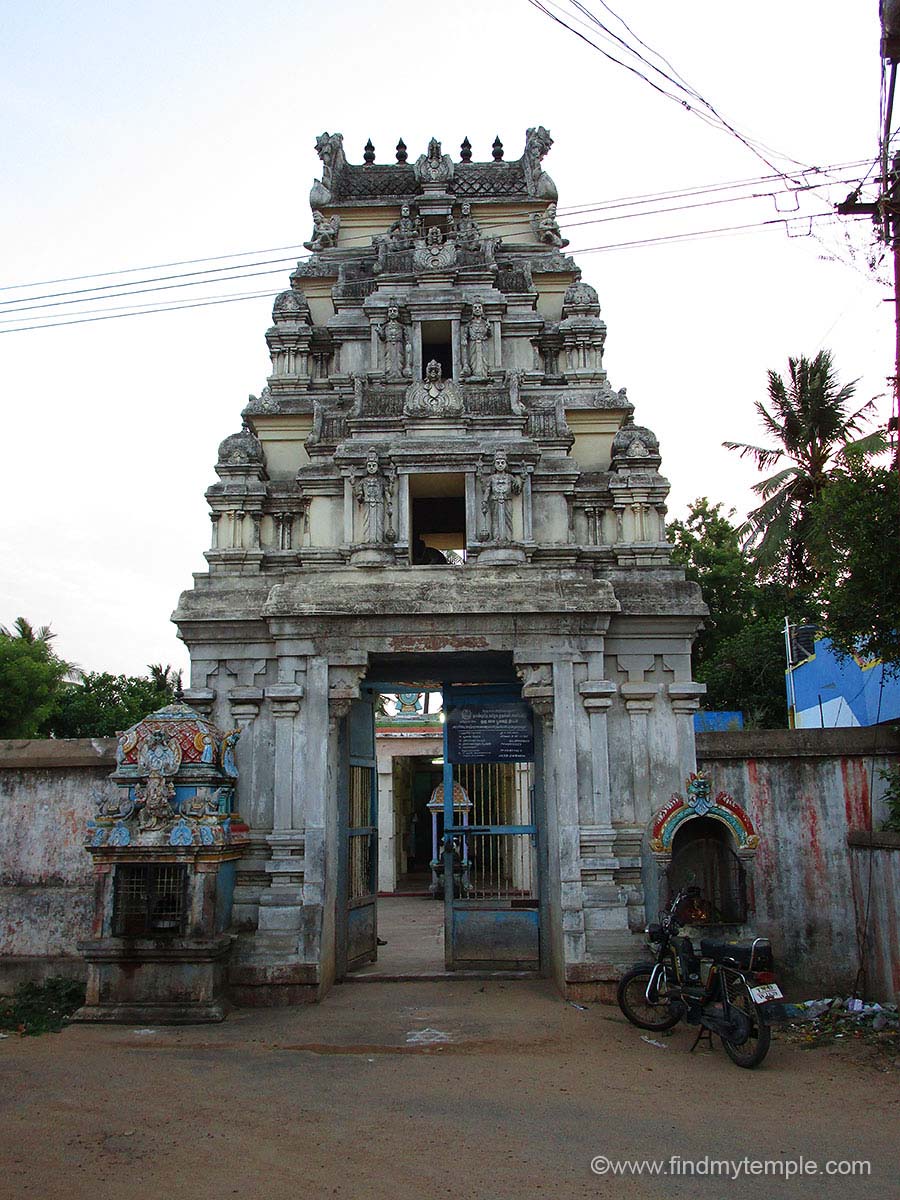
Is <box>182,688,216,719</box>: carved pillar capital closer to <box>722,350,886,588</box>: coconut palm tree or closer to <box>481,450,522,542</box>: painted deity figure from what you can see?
<box>481,450,522,542</box>: painted deity figure

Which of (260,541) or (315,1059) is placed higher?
(260,541)

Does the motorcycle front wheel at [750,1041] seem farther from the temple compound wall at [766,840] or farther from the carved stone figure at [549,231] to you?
the carved stone figure at [549,231]

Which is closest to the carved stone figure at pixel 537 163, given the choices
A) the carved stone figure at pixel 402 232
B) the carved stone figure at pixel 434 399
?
the carved stone figure at pixel 402 232

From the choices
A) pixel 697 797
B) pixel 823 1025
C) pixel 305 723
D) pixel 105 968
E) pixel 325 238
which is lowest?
pixel 823 1025

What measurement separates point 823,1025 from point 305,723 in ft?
20.1

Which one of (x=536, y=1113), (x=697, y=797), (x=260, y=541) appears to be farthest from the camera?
(x=260, y=541)

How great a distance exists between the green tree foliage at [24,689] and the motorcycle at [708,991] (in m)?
24.7

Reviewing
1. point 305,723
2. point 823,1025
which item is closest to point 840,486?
point 823,1025

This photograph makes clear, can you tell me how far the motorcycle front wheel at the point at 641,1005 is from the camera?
8.55 metres

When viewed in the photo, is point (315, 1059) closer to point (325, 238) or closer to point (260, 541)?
point (260, 541)

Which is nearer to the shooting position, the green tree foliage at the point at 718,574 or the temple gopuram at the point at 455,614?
the temple gopuram at the point at 455,614

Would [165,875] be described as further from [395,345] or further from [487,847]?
[395,345]

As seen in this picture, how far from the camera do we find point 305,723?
10.5 metres

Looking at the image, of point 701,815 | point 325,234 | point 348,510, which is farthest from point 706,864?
point 325,234
